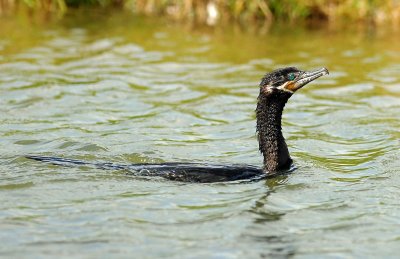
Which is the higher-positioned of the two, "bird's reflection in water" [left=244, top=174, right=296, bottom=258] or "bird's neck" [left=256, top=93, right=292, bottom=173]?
"bird's neck" [left=256, top=93, right=292, bottom=173]

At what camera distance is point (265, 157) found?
10336mm

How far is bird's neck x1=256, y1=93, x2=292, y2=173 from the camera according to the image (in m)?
10.2

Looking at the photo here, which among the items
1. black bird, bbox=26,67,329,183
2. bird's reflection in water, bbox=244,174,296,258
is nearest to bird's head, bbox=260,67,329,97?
black bird, bbox=26,67,329,183

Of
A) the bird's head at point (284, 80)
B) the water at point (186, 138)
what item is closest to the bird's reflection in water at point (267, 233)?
the water at point (186, 138)

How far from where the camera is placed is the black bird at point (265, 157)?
980cm

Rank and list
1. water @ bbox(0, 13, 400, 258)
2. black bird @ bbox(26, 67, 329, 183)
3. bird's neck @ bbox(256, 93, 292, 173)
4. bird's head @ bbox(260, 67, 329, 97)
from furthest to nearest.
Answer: bird's neck @ bbox(256, 93, 292, 173), bird's head @ bbox(260, 67, 329, 97), black bird @ bbox(26, 67, 329, 183), water @ bbox(0, 13, 400, 258)

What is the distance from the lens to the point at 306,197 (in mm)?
9523

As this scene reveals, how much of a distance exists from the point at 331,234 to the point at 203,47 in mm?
10660

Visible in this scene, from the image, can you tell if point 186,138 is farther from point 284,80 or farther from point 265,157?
point 284,80

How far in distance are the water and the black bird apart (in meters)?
0.16

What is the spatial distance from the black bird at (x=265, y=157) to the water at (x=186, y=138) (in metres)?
0.16

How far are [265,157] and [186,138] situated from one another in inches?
90.6

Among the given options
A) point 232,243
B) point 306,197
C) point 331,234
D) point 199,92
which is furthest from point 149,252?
point 199,92

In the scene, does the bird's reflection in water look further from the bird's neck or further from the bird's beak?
the bird's beak
